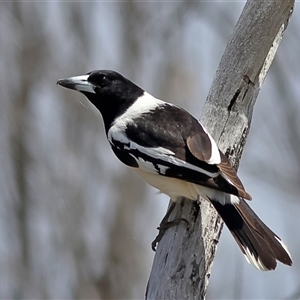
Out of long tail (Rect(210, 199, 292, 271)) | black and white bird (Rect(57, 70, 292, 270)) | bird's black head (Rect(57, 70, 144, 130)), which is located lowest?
long tail (Rect(210, 199, 292, 271))

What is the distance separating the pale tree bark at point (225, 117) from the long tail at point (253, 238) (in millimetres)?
119

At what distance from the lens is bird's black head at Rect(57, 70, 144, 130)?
3.68 m

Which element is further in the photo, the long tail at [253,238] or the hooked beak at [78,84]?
the hooked beak at [78,84]

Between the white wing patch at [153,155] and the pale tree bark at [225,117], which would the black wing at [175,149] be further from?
the pale tree bark at [225,117]

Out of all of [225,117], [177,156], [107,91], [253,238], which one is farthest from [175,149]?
[107,91]

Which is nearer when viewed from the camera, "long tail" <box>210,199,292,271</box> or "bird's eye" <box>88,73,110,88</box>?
"long tail" <box>210,199,292,271</box>

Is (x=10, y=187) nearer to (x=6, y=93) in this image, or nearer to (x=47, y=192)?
(x=47, y=192)

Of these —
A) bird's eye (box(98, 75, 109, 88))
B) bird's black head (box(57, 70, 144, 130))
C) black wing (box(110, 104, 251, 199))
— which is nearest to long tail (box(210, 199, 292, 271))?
black wing (box(110, 104, 251, 199))

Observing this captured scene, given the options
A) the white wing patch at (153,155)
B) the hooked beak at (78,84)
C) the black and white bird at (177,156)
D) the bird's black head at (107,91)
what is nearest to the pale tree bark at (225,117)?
the black and white bird at (177,156)

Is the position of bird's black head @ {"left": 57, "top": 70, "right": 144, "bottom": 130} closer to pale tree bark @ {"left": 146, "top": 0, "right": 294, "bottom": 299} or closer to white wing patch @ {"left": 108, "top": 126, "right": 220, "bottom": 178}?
white wing patch @ {"left": 108, "top": 126, "right": 220, "bottom": 178}

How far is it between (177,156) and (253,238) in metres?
0.52

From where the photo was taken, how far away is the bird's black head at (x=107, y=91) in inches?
145

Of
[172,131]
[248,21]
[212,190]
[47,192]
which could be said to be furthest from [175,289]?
[47,192]

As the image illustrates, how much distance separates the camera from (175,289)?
9.07 ft
